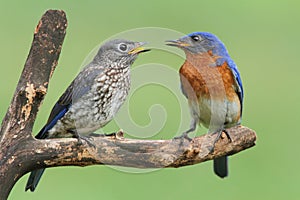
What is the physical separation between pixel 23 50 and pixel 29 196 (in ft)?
14.9

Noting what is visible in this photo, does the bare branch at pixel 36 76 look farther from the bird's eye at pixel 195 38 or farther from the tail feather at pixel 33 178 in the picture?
the bird's eye at pixel 195 38

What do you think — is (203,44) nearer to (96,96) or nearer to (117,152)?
(96,96)

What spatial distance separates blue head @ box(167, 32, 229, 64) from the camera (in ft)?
24.9

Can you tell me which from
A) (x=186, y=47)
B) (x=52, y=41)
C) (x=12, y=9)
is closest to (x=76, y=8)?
(x=12, y=9)

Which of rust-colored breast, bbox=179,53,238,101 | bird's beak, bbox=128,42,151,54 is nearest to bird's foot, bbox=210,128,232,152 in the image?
rust-colored breast, bbox=179,53,238,101

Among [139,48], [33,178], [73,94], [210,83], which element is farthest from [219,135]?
[33,178]

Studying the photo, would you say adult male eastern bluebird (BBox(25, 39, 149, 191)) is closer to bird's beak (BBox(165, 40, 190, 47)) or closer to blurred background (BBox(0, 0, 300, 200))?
bird's beak (BBox(165, 40, 190, 47))

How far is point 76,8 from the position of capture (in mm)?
16562

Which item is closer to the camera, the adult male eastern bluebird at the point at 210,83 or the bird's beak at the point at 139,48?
the bird's beak at the point at 139,48

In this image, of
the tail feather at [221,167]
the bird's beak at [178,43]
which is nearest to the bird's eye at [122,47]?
the bird's beak at [178,43]

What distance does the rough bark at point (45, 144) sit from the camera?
639cm

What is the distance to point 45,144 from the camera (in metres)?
6.53

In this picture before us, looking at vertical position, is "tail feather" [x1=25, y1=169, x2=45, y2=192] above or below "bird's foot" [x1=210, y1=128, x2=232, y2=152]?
below

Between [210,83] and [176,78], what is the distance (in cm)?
29
